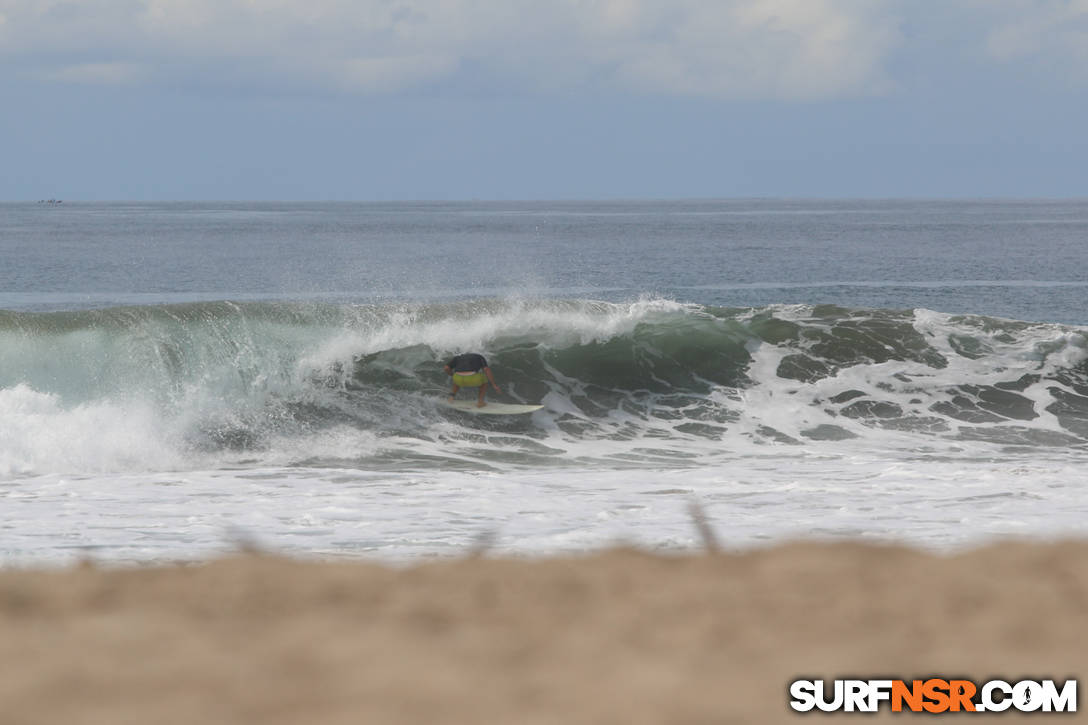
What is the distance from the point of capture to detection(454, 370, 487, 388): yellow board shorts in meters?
16.6

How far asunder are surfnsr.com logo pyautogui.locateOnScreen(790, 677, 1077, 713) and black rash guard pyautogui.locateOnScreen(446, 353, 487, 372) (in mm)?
13296

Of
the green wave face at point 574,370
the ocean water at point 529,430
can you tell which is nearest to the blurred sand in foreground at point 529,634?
the ocean water at point 529,430

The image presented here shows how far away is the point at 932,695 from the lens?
3191mm

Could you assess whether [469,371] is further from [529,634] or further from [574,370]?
[529,634]

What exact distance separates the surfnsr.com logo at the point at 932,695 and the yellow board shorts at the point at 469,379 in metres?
13.5

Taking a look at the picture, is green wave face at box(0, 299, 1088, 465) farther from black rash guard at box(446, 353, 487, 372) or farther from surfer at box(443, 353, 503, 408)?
black rash guard at box(446, 353, 487, 372)

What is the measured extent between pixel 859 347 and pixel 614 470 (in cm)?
893

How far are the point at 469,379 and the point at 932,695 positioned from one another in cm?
1371

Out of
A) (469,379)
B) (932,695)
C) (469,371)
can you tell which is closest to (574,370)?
(469,379)

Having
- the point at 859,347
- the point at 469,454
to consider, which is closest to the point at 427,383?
the point at 469,454

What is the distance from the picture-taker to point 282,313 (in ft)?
69.4

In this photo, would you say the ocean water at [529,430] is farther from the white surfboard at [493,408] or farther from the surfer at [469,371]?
the surfer at [469,371]

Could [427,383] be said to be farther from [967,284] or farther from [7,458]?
[967,284]

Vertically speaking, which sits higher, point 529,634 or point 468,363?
point 529,634
